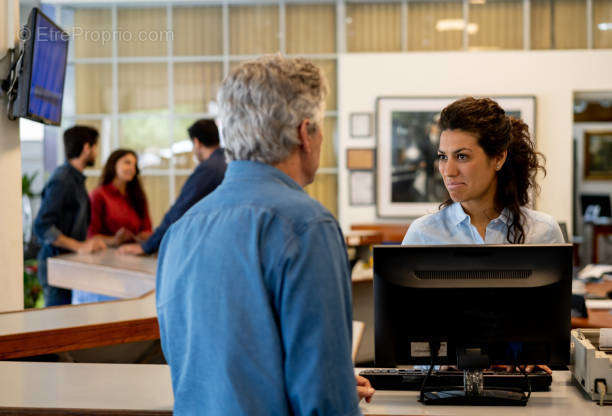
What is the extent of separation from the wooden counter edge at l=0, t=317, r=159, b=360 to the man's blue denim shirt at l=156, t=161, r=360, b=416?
1.35 meters

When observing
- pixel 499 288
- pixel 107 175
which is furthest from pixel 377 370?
pixel 107 175

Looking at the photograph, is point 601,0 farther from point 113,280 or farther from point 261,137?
point 261,137

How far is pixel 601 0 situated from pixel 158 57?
482 cm

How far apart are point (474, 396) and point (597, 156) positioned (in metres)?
11.3

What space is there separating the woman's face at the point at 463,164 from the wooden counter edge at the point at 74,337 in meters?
1.30

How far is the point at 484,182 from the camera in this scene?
2189 millimetres

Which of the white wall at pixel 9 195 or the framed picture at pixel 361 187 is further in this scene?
the framed picture at pixel 361 187

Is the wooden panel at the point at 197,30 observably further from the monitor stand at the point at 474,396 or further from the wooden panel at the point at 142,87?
the monitor stand at the point at 474,396

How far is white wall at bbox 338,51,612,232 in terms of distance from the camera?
272 inches

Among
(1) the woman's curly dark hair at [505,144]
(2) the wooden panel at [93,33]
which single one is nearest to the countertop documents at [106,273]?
(1) the woman's curly dark hair at [505,144]

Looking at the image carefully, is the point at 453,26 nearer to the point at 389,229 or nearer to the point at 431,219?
the point at 389,229

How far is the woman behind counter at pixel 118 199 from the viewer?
195 inches

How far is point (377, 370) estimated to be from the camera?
1.93 meters

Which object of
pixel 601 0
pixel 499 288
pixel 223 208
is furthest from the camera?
pixel 601 0
